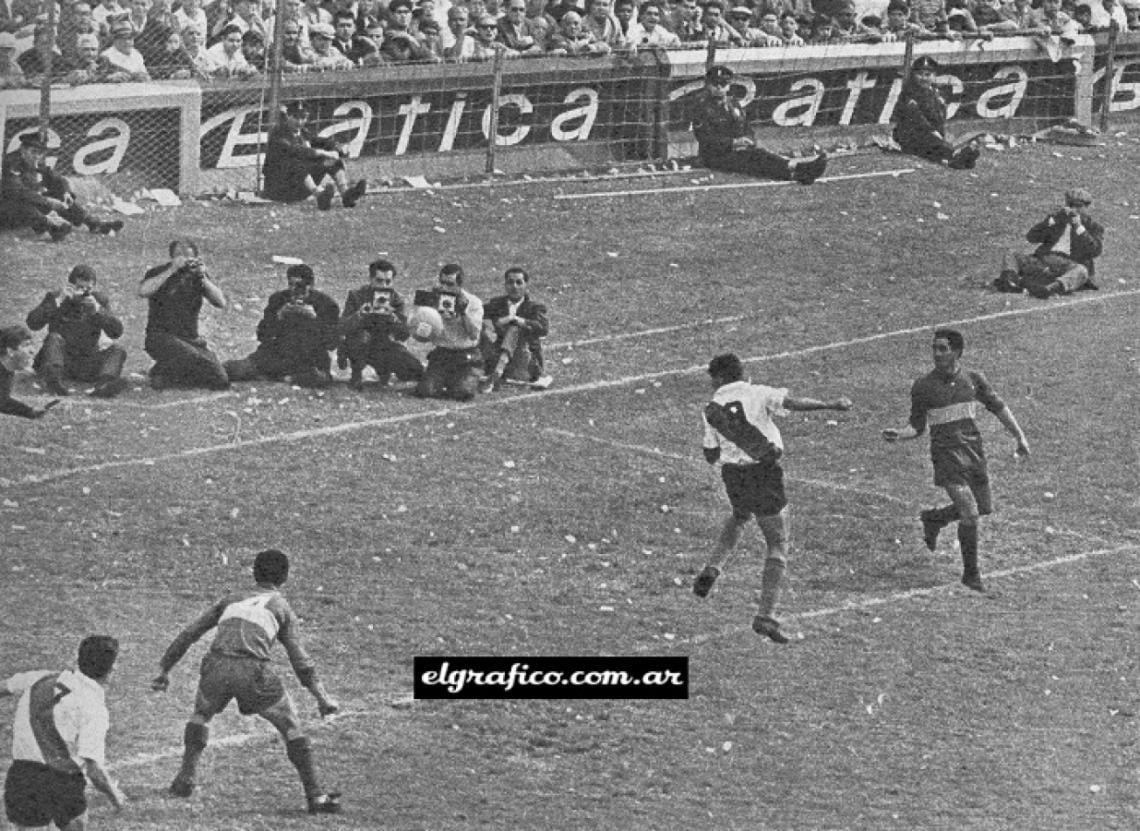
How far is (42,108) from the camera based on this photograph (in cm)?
2873

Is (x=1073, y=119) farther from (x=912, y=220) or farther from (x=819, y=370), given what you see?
(x=819, y=370)

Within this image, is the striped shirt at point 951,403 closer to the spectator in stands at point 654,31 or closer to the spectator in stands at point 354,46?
the spectator in stands at point 354,46

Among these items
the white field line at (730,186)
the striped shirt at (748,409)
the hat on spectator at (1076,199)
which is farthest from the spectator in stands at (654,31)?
the striped shirt at (748,409)

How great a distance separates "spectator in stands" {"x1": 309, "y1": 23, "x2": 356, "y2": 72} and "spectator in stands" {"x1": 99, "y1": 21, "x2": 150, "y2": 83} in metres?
2.15

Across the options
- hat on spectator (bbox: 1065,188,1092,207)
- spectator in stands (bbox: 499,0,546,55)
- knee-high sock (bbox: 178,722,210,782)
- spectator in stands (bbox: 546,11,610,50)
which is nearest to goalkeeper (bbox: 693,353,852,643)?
knee-high sock (bbox: 178,722,210,782)

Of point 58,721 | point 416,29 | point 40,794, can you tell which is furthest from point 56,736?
point 416,29

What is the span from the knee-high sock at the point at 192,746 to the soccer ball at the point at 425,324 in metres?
8.02

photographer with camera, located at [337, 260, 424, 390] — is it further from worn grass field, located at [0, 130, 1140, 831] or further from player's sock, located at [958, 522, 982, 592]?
player's sock, located at [958, 522, 982, 592]

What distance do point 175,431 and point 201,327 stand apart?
246 centimetres

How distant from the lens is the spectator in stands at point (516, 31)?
1302 inches

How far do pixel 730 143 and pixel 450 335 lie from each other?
345 inches

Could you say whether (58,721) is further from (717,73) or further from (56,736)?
(717,73)

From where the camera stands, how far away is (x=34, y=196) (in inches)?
1107

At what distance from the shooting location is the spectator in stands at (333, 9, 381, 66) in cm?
3162
